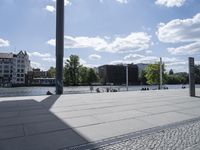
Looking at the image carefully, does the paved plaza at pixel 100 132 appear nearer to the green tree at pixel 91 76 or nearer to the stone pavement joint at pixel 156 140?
the stone pavement joint at pixel 156 140

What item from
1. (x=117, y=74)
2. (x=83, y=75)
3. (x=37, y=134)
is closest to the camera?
(x=37, y=134)

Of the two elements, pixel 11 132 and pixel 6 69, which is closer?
pixel 11 132

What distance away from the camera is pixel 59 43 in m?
19.8

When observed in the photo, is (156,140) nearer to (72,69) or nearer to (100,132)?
(100,132)

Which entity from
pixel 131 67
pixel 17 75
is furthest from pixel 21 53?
pixel 131 67

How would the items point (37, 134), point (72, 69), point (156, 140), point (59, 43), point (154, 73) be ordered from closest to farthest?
point (156, 140), point (37, 134), point (59, 43), point (154, 73), point (72, 69)

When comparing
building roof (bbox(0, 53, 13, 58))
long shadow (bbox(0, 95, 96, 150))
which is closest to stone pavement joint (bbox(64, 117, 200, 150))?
long shadow (bbox(0, 95, 96, 150))

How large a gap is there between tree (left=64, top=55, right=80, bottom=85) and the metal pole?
5645 centimetres

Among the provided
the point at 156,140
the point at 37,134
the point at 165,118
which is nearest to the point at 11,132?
the point at 37,134

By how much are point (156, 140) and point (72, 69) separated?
73065 millimetres

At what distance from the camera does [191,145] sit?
4.96 m

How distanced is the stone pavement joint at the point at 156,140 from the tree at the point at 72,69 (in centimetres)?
7114

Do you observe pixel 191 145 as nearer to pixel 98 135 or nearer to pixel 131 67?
pixel 98 135

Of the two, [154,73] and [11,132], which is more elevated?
[154,73]
